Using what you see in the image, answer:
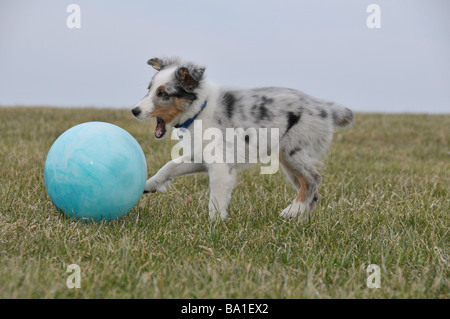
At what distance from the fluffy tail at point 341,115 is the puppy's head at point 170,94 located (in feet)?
4.91

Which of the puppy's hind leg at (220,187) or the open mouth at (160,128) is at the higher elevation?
the open mouth at (160,128)

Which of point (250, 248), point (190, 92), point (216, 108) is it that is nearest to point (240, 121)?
point (216, 108)

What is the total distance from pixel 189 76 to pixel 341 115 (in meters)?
1.69

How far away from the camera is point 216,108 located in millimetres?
4805

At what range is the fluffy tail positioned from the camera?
5.15 meters

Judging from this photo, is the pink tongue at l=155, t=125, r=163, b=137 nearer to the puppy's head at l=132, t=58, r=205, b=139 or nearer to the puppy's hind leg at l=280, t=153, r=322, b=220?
the puppy's head at l=132, t=58, r=205, b=139

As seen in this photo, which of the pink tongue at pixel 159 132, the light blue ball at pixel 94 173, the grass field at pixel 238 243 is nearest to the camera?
the grass field at pixel 238 243

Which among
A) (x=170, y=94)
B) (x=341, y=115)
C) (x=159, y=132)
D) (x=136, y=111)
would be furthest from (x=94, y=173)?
(x=341, y=115)

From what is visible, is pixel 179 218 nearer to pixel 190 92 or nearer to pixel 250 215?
pixel 250 215

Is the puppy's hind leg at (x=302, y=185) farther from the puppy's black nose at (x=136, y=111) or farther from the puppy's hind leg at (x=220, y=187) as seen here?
the puppy's black nose at (x=136, y=111)

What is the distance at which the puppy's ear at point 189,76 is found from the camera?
461 centimetres

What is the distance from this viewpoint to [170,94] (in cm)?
463

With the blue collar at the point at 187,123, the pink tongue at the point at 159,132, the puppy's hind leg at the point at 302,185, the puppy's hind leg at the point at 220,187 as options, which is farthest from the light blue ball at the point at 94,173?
the puppy's hind leg at the point at 302,185
